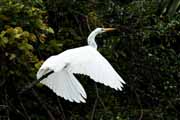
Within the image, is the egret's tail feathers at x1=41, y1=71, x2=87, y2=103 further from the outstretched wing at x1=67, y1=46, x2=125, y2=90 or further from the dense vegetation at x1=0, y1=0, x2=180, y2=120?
the outstretched wing at x1=67, y1=46, x2=125, y2=90

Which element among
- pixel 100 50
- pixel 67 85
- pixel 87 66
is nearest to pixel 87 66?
pixel 87 66

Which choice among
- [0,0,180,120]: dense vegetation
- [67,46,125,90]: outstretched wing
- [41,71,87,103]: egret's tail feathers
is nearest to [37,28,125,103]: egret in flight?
[67,46,125,90]: outstretched wing

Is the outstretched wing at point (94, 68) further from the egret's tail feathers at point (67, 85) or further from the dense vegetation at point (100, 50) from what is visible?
the dense vegetation at point (100, 50)

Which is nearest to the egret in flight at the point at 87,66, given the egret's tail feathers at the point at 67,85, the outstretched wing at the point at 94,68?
the outstretched wing at the point at 94,68

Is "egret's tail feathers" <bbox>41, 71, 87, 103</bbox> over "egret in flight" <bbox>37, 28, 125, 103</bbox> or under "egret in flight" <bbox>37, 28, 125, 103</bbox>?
under

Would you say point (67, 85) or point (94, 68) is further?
point (67, 85)

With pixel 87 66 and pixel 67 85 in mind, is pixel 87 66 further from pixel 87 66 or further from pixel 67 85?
pixel 67 85

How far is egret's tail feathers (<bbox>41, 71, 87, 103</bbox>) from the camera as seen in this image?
3391 mm

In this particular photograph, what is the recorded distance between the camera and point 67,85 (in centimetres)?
340

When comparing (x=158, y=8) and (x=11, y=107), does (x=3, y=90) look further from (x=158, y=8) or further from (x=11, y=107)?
(x=158, y=8)

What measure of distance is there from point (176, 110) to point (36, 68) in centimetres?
131

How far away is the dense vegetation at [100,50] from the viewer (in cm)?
365

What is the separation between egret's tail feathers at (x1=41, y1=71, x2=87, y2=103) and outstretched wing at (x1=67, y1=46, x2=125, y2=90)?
425 millimetres

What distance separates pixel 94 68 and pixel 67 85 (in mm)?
585
